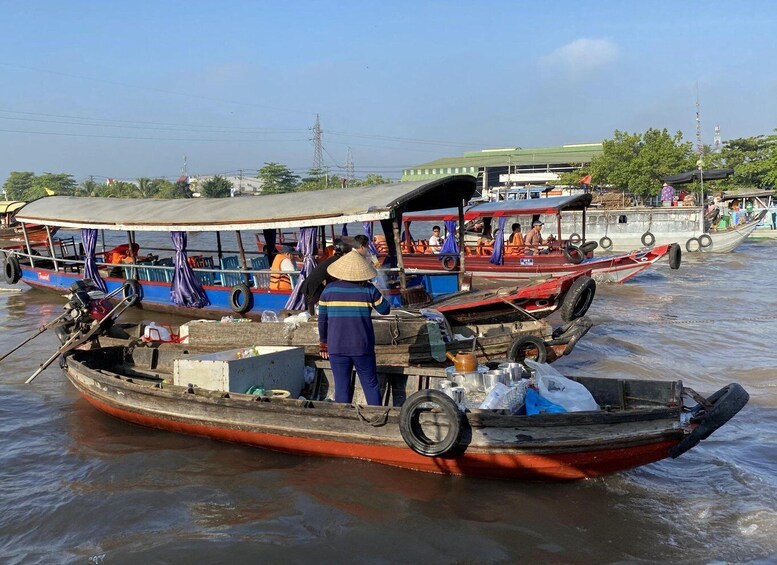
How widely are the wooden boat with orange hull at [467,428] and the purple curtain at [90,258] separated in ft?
26.4

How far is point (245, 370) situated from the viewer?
6145mm

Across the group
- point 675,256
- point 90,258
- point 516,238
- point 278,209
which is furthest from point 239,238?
point 675,256

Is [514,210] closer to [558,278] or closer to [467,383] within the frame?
[558,278]

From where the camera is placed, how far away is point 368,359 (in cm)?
573

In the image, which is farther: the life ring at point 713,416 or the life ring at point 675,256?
the life ring at point 675,256

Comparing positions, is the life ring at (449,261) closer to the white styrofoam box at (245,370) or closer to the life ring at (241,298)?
the life ring at (241,298)

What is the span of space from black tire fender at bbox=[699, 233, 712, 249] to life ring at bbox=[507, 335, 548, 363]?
20147 mm

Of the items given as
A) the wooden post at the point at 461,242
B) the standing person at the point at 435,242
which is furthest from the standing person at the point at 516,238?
the wooden post at the point at 461,242

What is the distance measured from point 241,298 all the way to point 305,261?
1.87m

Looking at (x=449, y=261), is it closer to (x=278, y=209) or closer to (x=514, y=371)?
(x=278, y=209)

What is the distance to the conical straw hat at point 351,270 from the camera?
564cm

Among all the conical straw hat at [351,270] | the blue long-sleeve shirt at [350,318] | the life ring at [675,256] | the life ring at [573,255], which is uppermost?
the conical straw hat at [351,270]

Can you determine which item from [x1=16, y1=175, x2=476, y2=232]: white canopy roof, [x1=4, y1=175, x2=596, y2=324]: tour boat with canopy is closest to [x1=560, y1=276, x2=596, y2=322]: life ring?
[x1=4, y1=175, x2=596, y2=324]: tour boat with canopy

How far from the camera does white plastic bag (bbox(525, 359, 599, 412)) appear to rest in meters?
5.42
